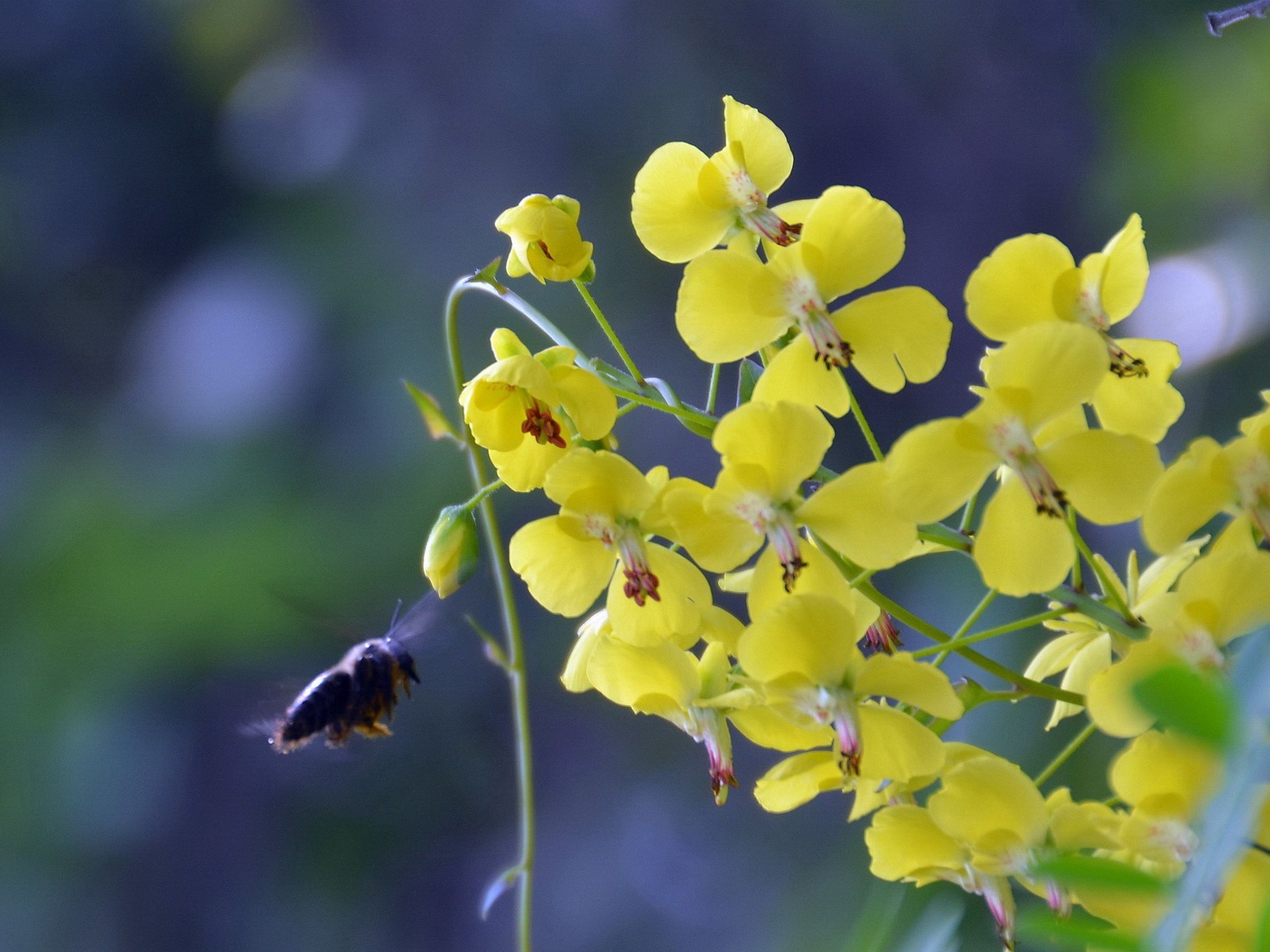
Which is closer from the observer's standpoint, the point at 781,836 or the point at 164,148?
the point at 781,836

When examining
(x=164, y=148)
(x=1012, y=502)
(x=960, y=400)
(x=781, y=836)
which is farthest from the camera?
(x=164, y=148)

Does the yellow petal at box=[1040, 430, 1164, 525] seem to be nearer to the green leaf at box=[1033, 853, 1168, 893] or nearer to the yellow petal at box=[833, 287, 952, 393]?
the yellow petal at box=[833, 287, 952, 393]

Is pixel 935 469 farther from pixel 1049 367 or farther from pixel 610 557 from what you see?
pixel 610 557

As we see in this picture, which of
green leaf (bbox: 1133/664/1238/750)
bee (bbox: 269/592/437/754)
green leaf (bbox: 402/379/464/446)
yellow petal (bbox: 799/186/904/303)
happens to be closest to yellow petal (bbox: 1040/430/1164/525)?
yellow petal (bbox: 799/186/904/303)

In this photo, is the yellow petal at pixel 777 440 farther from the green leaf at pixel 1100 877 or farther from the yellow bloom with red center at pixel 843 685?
the green leaf at pixel 1100 877

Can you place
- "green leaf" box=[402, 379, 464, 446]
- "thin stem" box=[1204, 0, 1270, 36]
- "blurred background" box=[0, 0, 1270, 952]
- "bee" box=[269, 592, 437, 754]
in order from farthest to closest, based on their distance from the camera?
1. "blurred background" box=[0, 0, 1270, 952]
2. "bee" box=[269, 592, 437, 754]
3. "green leaf" box=[402, 379, 464, 446]
4. "thin stem" box=[1204, 0, 1270, 36]

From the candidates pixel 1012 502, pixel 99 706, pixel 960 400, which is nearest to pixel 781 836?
pixel 960 400

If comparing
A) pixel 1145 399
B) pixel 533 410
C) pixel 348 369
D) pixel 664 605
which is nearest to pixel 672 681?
pixel 664 605

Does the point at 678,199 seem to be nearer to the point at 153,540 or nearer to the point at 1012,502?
the point at 1012,502
